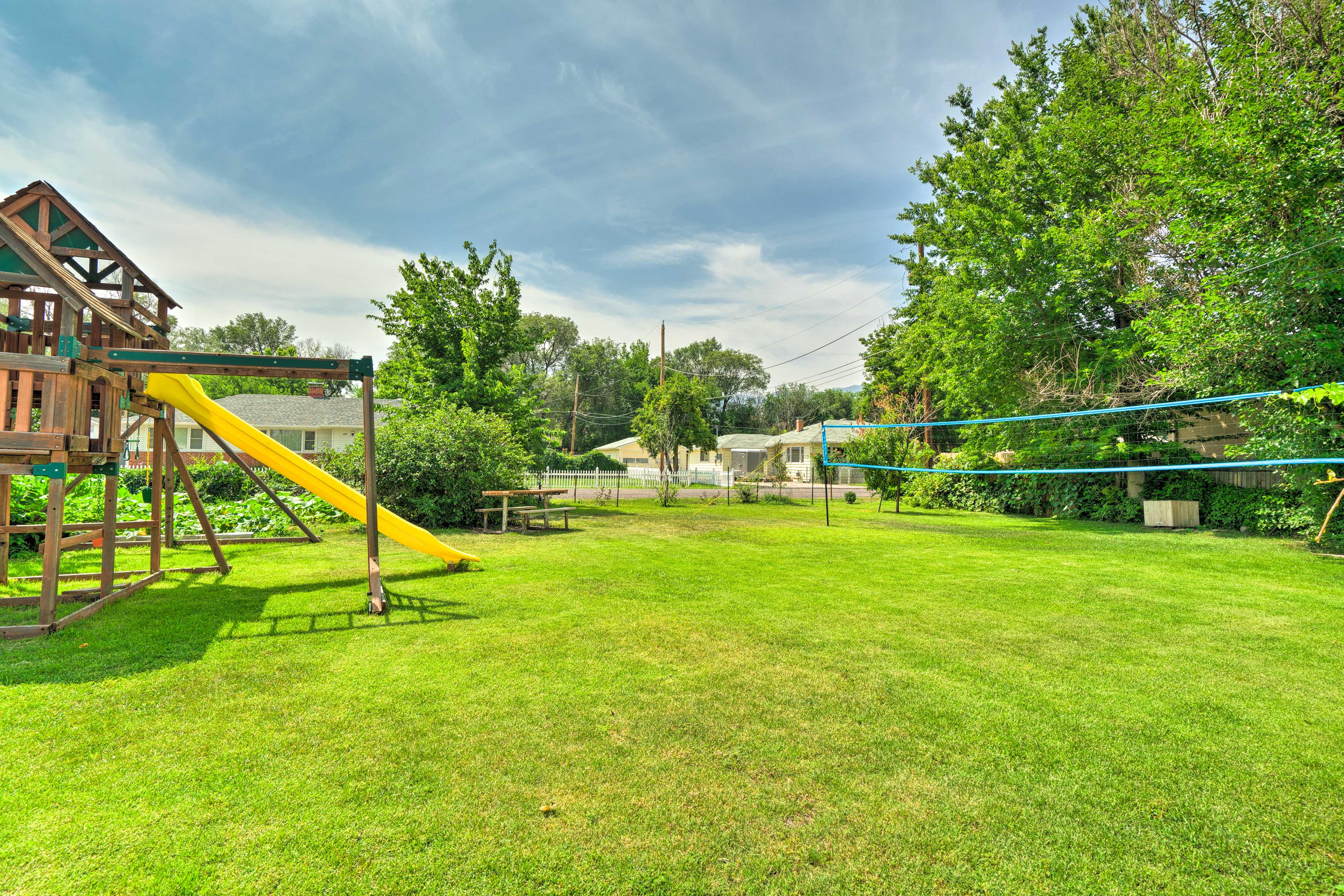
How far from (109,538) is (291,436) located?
35.1 metres

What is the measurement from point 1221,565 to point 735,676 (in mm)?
9867

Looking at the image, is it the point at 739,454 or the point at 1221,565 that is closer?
the point at 1221,565

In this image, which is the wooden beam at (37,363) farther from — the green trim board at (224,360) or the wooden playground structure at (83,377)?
the green trim board at (224,360)

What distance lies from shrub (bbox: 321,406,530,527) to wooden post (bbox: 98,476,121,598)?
6.80 metres

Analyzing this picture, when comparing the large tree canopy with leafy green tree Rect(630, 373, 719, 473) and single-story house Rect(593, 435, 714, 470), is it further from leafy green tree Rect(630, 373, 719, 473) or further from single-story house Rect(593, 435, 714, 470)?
single-story house Rect(593, 435, 714, 470)

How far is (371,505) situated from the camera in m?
6.73

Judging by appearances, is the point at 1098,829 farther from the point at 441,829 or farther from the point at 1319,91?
the point at 1319,91

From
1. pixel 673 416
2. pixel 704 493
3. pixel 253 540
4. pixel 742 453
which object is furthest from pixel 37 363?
pixel 742 453

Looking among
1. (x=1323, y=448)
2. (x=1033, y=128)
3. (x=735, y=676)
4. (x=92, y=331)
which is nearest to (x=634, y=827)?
(x=735, y=676)

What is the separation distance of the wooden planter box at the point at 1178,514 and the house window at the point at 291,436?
4044 cm

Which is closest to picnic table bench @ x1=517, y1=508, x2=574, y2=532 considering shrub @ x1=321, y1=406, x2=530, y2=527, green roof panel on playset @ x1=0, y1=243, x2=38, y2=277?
shrub @ x1=321, y1=406, x2=530, y2=527

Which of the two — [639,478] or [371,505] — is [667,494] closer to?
[639,478]

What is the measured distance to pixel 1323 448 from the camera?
10719 mm

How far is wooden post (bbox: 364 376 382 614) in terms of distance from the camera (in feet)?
19.9
